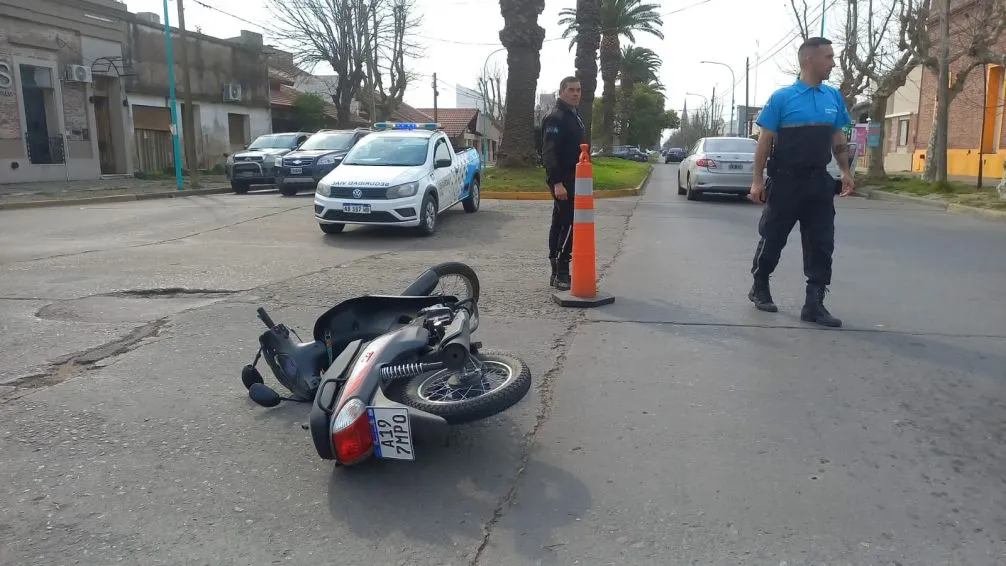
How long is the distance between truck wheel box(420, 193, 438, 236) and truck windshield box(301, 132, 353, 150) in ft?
27.0

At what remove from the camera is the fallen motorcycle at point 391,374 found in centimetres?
285

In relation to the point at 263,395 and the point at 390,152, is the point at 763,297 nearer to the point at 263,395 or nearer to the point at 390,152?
the point at 263,395

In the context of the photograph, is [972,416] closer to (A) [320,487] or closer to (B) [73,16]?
(A) [320,487]

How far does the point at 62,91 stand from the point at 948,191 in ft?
81.6

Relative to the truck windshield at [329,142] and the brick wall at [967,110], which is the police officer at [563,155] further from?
the brick wall at [967,110]

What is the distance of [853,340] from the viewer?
4.82 meters

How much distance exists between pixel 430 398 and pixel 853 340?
10.0 feet

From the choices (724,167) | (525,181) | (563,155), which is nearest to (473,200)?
(525,181)

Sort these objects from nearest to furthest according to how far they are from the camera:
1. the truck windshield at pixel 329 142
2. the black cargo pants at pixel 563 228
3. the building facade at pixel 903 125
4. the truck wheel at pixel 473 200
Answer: the black cargo pants at pixel 563 228 → the truck wheel at pixel 473 200 → the truck windshield at pixel 329 142 → the building facade at pixel 903 125

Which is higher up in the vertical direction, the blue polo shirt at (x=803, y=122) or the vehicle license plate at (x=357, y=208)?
the blue polo shirt at (x=803, y=122)

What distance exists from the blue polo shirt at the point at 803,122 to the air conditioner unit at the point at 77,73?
2383 cm

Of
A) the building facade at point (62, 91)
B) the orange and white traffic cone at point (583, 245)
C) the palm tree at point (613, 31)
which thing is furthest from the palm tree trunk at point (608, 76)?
the orange and white traffic cone at point (583, 245)

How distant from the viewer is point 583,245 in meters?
5.73

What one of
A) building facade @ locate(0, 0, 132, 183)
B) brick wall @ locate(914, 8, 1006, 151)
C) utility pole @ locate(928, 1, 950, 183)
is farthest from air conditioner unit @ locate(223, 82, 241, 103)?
brick wall @ locate(914, 8, 1006, 151)
